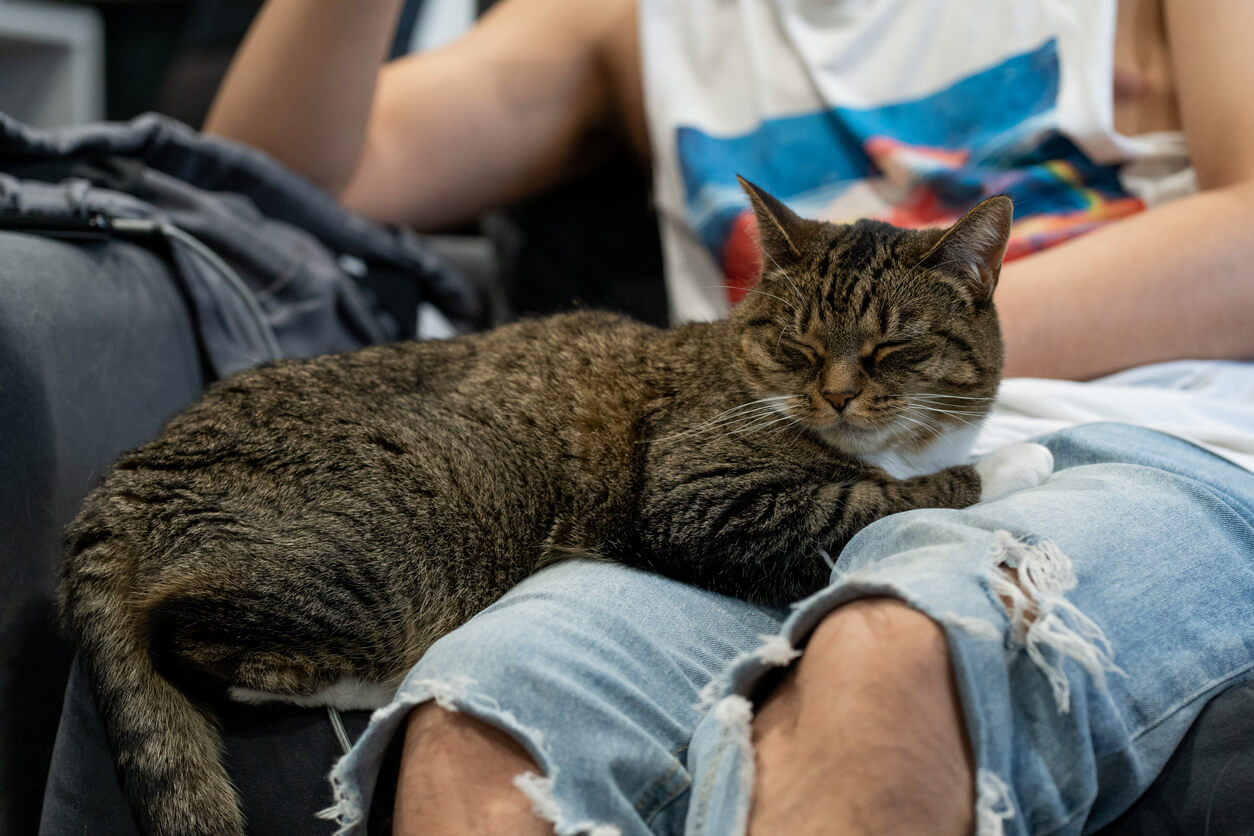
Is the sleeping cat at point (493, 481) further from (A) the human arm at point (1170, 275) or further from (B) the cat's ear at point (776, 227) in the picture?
(A) the human arm at point (1170, 275)

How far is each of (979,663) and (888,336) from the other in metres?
0.50

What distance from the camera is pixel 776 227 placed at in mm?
1227

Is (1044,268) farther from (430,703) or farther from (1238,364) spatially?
(430,703)

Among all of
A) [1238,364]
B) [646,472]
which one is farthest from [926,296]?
[1238,364]

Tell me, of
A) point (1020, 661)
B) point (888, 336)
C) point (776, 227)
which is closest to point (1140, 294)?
point (888, 336)

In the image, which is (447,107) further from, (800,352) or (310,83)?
(800,352)

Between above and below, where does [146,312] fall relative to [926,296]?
below

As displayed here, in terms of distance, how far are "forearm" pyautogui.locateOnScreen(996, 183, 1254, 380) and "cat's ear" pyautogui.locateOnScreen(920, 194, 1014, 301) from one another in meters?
0.19

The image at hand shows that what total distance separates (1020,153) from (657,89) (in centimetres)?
71

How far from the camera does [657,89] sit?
5.87 feet

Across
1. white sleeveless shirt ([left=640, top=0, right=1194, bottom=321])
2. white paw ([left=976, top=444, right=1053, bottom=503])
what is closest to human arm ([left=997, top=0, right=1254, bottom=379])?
white sleeveless shirt ([left=640, top=0, right=1194, bottom=321])

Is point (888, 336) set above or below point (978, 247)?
below

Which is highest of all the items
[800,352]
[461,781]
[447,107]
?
[447,107]

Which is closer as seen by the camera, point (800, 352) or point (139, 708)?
point (139, 708)
